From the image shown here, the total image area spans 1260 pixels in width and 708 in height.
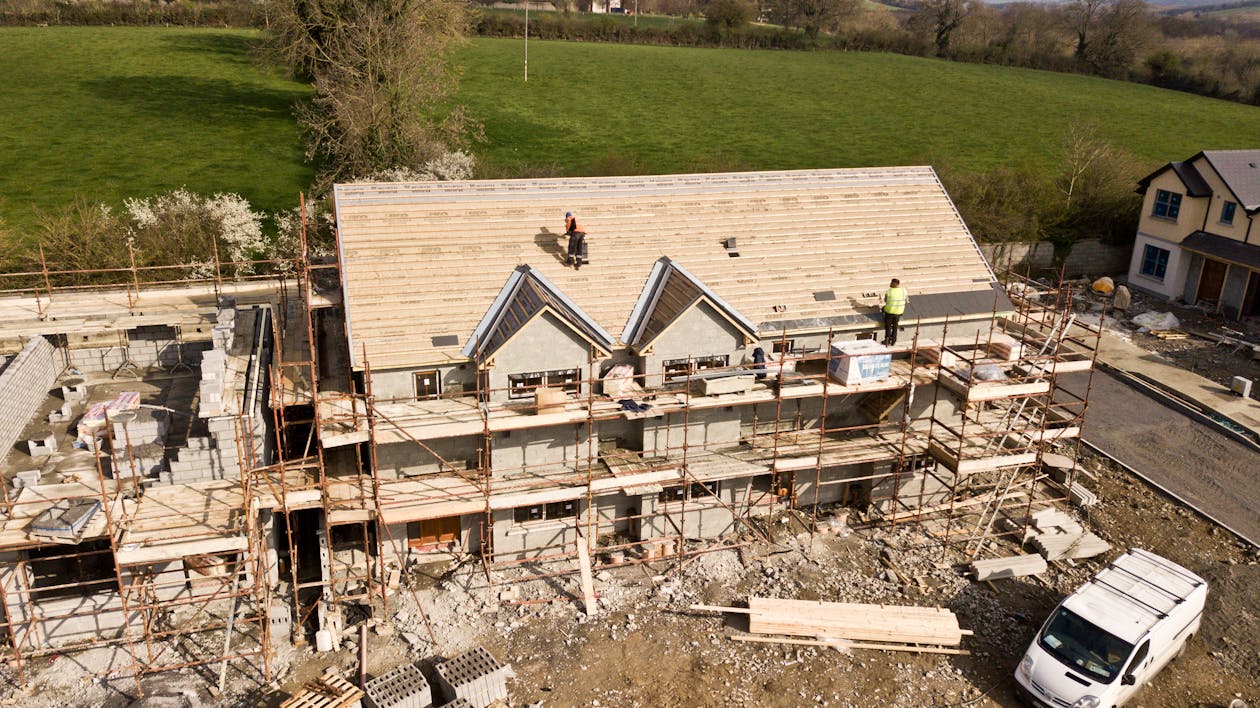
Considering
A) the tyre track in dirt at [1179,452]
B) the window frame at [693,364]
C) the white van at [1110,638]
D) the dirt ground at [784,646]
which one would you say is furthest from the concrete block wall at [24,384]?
the tyre track in dirt at [1179,452]

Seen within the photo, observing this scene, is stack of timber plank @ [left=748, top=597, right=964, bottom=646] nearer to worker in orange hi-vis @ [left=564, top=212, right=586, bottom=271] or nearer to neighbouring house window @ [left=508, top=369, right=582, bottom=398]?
neighbouring house window @ [left=508, top=369, right=582, bottom=398]

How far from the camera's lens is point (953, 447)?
87.8 feet

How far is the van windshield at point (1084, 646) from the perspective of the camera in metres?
19.9

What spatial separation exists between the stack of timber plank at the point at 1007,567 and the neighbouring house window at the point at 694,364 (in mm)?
9371

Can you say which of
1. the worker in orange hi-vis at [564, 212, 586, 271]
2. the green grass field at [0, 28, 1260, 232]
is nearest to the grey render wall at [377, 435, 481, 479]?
the worker in orange hi-vis at [564, 212, 586, 271]

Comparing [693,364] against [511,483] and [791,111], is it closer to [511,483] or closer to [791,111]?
[511,483]

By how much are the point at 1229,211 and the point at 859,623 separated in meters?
34.7

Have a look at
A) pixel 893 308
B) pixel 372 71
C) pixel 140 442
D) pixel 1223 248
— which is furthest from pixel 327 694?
pixel 1223 248

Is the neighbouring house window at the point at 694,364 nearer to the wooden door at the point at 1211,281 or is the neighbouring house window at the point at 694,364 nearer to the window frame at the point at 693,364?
the window frame at the point at 693,364

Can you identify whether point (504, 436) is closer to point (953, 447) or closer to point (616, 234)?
point (616, 234)

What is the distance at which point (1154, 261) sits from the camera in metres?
47.8

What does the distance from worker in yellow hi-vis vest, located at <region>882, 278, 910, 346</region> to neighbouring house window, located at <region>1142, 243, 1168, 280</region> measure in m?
28.5

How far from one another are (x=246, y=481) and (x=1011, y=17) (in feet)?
388

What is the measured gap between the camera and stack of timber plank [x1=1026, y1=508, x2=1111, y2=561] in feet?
85.8
